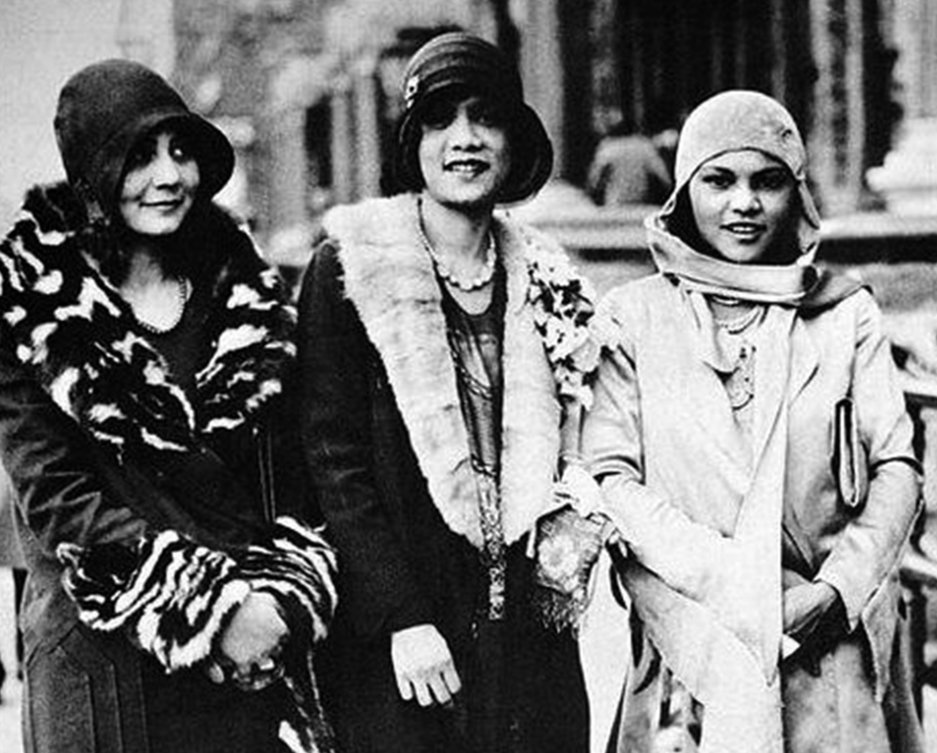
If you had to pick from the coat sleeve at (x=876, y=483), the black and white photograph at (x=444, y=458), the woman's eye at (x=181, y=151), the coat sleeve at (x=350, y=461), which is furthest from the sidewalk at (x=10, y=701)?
the woman's eye at (x=181, y=151)

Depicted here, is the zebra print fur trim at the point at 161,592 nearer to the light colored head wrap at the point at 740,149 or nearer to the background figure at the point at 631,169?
the light colored head wrap at the point at 740,149

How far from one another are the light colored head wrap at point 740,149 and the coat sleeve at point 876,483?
122 mm

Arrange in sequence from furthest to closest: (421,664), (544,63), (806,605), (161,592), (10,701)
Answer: (544,63)
(10,701)
(806,605)
(421,664)
(161,592)

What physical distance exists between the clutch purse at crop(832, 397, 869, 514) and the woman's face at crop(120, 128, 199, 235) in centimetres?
96

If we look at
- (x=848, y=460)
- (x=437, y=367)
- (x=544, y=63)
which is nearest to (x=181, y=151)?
(x=437, y=367)

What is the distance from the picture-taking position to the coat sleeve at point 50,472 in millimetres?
1928

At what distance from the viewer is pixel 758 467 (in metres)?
2.13

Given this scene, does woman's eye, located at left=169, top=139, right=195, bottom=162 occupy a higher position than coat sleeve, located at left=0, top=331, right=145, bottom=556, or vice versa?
woman's eye, located at left=169, top=139, right=195, bottom=162

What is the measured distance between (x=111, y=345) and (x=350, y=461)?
0.35 meters

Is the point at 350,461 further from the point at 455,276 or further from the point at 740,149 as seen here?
the point at 740,149

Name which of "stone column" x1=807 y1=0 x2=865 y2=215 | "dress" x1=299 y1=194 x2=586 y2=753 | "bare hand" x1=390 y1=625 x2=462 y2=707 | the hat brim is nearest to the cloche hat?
the hat brim

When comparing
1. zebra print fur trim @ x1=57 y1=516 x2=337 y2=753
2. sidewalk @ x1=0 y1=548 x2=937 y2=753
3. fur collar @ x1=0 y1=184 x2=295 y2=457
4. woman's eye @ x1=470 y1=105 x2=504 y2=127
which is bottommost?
sidewalk @ x1=0 y1=548 x2=937 y2=753

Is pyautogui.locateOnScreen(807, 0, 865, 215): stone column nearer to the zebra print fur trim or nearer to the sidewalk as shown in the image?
the sidewalk

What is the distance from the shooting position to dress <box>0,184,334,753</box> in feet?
6.33
